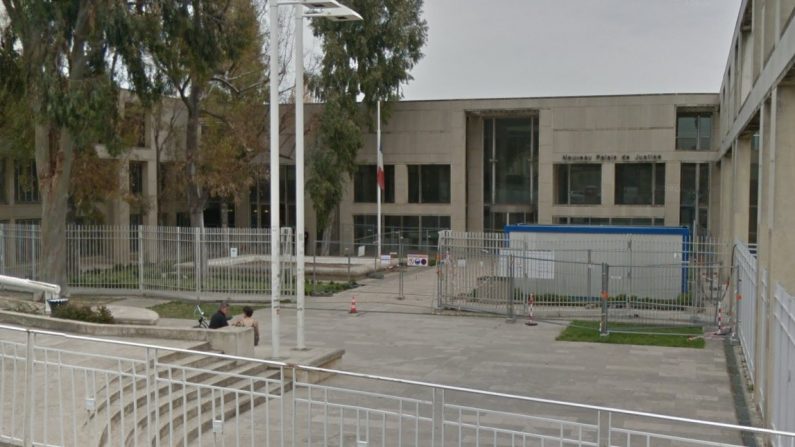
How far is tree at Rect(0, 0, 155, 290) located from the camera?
67.5 ft

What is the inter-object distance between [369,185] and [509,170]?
8.39 meters

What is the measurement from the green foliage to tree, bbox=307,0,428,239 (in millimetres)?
24115

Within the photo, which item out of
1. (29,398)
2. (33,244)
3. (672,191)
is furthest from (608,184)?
(29,398)

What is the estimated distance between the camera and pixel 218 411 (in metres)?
11.4

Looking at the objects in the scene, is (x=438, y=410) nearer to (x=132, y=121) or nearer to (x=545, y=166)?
(x=132, y=121)

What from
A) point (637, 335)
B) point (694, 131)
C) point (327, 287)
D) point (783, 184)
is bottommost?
point (637, 335)

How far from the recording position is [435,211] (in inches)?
1747

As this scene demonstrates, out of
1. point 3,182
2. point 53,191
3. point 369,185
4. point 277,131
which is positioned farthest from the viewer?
point 369,185

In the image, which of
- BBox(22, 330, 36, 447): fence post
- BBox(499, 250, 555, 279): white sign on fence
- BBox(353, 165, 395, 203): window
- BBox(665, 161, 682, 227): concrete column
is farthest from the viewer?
BBox(353, 165, 395, 203): window

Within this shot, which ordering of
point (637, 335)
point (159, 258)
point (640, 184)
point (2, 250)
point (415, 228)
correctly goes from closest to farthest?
point (637, 335), point (2, 250), point (159, 258), point (640, 184), point (415, 228)

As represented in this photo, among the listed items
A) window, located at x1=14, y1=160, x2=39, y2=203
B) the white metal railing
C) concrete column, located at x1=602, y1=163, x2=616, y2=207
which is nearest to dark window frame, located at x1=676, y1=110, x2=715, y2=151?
concrete column, located at x1=602, y1=163, x2=616, y2=207

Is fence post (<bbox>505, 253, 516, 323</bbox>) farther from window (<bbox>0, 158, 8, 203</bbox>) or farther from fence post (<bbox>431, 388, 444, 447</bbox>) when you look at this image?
window (<bbox>0, 158, 8, 203</bbox>)

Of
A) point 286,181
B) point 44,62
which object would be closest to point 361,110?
point 286,181

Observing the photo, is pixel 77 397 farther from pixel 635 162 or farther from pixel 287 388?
pixel 635 162
